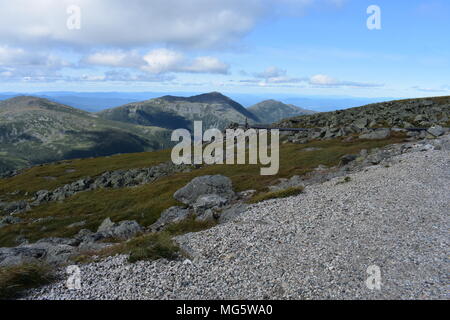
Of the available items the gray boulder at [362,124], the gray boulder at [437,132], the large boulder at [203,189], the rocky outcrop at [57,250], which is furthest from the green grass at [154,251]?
the gray boulder at [362,124]

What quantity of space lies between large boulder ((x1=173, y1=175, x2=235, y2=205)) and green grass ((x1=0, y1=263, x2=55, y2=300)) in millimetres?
32372

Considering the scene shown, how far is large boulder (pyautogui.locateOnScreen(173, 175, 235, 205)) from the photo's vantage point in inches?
1933

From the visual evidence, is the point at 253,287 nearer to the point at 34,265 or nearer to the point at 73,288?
the point at 73,288

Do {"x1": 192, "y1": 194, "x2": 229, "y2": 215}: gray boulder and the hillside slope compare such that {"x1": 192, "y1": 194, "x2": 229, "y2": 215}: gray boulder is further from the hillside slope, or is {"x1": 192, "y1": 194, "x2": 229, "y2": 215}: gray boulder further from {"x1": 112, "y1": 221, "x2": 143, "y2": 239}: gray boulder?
the hillside slope

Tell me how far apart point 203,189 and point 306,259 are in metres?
34.2

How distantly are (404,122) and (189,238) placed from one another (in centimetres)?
8939

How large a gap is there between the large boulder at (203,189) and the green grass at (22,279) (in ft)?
106

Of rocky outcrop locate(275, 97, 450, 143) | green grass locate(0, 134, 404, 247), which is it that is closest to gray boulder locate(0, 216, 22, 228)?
green grass locate(0, 134, 404, 247)

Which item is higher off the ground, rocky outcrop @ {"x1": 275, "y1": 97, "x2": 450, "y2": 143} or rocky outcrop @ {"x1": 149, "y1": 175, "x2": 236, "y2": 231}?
rocky outcrop @ {"x1": 275, "y1": 97, "x2": 450, "y2": 143}

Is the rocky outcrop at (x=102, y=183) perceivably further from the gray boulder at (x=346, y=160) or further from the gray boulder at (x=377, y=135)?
the gray boulder at (x=377, y=135)

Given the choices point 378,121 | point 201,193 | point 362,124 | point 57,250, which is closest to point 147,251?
point 57,250

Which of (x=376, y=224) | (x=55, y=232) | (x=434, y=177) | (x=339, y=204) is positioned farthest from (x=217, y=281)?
(x=55, y=232)

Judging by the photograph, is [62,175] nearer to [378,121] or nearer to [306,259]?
[378,121]

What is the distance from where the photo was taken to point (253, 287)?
14.4m
